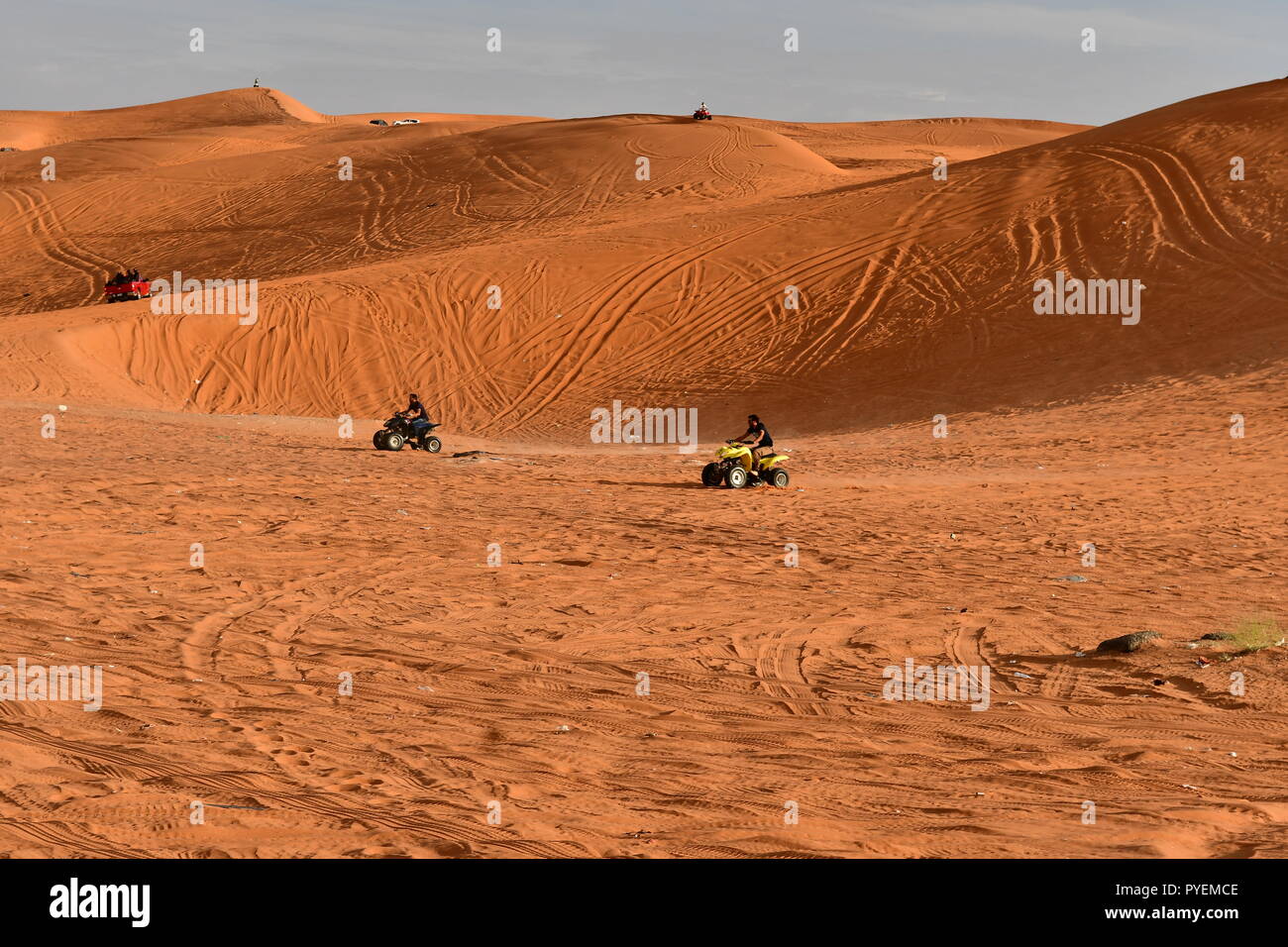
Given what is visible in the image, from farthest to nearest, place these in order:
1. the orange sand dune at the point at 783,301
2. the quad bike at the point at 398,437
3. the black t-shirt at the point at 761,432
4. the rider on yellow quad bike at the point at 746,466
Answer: the orange sand dune at the point at 783,301 → the quad bike at the point at 398,437 → the black t-shirt at the point at 761,432 → the rider on yellow quad bike at the point at 746,466

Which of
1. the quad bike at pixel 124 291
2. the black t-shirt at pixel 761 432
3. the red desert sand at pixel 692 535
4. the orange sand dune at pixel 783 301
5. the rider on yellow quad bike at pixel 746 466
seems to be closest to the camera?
the red desert sand at pixel 692 535

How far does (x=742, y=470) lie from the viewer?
17750mm

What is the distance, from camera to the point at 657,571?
39.6 ft

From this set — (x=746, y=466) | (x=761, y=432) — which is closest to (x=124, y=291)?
(x=761, y=432)

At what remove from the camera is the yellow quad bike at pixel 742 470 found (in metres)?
17.8

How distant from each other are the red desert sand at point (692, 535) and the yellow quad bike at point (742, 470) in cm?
44

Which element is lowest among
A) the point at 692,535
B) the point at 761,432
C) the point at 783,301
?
the point at 692,535

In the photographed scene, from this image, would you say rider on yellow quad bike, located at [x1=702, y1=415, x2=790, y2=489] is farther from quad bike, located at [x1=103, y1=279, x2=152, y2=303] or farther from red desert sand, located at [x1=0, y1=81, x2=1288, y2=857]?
quad bike, located at [x1=103, y1=279, x2=152, y2=303]

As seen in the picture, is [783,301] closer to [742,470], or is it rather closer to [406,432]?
[406,432]

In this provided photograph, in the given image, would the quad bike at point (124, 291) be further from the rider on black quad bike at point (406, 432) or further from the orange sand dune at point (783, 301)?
the rider on black quad bike at point (406, 432)

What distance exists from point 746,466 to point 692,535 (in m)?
4.01

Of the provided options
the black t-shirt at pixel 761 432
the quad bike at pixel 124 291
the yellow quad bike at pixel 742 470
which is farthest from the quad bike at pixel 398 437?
the quad bike at pixel 124 291
